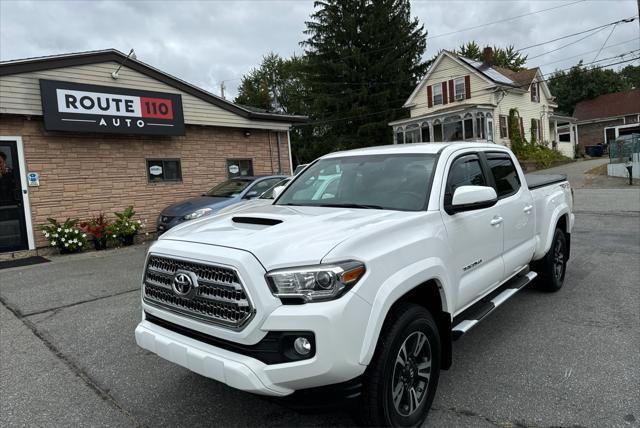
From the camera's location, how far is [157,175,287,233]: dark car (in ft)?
30.2

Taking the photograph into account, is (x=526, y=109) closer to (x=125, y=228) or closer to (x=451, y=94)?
(x=451, y=94)

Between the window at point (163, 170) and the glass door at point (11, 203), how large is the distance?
299 centimetres

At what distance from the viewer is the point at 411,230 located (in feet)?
9.02

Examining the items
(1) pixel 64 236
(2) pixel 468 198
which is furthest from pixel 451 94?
(2) pixel 468 198

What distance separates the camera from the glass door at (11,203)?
9.34 metres

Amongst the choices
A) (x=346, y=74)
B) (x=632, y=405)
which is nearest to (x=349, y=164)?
(x=632, y=405)

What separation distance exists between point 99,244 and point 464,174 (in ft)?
29.8

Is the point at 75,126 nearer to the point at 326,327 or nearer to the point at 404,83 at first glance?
the point at 326,327

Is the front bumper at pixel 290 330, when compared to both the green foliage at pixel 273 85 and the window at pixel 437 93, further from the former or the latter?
the green foliage at pixel 273 85

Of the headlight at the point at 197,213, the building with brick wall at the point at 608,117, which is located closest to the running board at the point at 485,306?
the headlight at the point at 197,213

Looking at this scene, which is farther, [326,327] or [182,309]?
[182,309]

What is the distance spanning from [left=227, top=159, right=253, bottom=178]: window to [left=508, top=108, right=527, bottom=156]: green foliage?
823 inches

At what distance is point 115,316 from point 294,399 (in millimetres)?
3605

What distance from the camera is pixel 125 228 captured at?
34.6 feet
